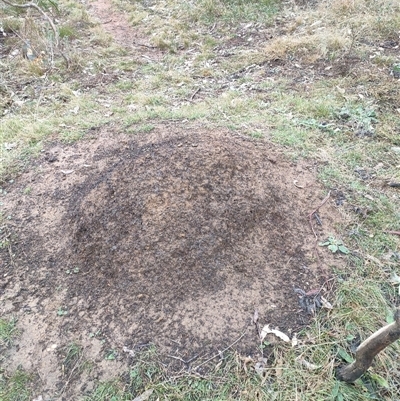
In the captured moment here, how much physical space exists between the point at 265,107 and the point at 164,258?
247 centimetres

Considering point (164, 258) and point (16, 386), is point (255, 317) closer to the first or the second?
point (164, 258)

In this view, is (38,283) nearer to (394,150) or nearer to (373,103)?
(394,150)

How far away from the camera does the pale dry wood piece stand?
1379mm

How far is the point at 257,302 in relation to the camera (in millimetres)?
2004

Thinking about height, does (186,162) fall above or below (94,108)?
above

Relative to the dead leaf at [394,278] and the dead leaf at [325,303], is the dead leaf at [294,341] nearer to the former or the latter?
the dead leaf at [325,303]

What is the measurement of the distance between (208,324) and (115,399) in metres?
0.58

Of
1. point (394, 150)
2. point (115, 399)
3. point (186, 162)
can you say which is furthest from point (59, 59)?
point (115, 399)

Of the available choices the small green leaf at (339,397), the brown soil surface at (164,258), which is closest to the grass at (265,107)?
the small green leaf at (339,397)

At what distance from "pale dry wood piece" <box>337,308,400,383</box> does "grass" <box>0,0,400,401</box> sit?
0.26 ft

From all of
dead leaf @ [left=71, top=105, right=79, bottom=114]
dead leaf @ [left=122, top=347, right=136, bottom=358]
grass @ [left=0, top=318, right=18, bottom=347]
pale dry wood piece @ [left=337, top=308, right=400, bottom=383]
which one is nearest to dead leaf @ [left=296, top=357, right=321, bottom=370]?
pale dry wood piece @ [left=337, top=308, right=400, bottom=383]

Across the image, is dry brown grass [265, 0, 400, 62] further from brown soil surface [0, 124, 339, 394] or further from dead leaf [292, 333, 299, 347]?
dead leaf [292, 333, 299, 347]

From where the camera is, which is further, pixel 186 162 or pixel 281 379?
pixel 186 162

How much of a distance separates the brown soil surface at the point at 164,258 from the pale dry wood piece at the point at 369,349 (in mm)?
325
